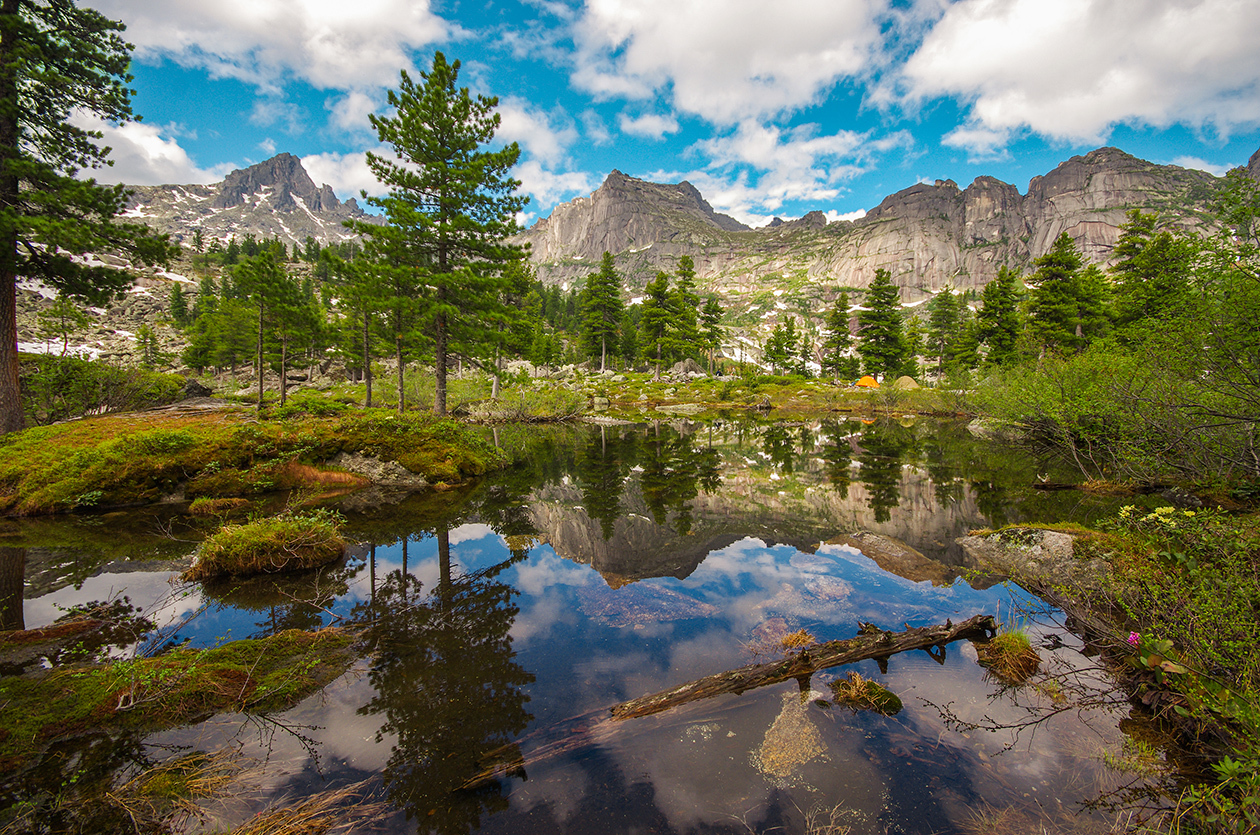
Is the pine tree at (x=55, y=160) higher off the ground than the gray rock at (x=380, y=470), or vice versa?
the pine tree at (x=55, y=160)

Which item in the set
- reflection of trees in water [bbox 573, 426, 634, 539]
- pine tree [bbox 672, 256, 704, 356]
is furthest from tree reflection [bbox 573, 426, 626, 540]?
pine tree [bbox 672, 256, 704, 356]

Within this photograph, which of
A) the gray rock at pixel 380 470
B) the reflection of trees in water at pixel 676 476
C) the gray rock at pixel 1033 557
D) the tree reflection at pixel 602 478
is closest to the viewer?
the gray rock at pixel 1033 557

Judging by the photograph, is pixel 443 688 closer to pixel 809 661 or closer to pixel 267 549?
pixel 809 661

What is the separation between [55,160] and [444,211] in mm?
10798

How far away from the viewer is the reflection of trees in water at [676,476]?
1420 cm

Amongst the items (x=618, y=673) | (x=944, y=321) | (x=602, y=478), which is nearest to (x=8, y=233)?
(x=602, y=478)

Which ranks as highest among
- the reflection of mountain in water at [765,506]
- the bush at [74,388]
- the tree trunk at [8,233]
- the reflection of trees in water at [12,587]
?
the tree trunk at [8,233]

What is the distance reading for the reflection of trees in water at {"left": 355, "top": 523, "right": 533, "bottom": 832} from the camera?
4.12m

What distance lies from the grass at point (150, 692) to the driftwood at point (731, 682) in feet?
9.27

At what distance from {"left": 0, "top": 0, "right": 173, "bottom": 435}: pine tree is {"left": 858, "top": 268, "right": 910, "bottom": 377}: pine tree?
69631 mm

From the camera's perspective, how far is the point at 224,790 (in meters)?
3.84

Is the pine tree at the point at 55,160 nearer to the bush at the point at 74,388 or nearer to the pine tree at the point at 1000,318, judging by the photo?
the bush at the point at 74,388

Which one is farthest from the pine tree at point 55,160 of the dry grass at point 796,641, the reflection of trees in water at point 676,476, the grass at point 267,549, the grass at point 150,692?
the dry grass at point 796,641

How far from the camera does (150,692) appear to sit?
15.5 ft
